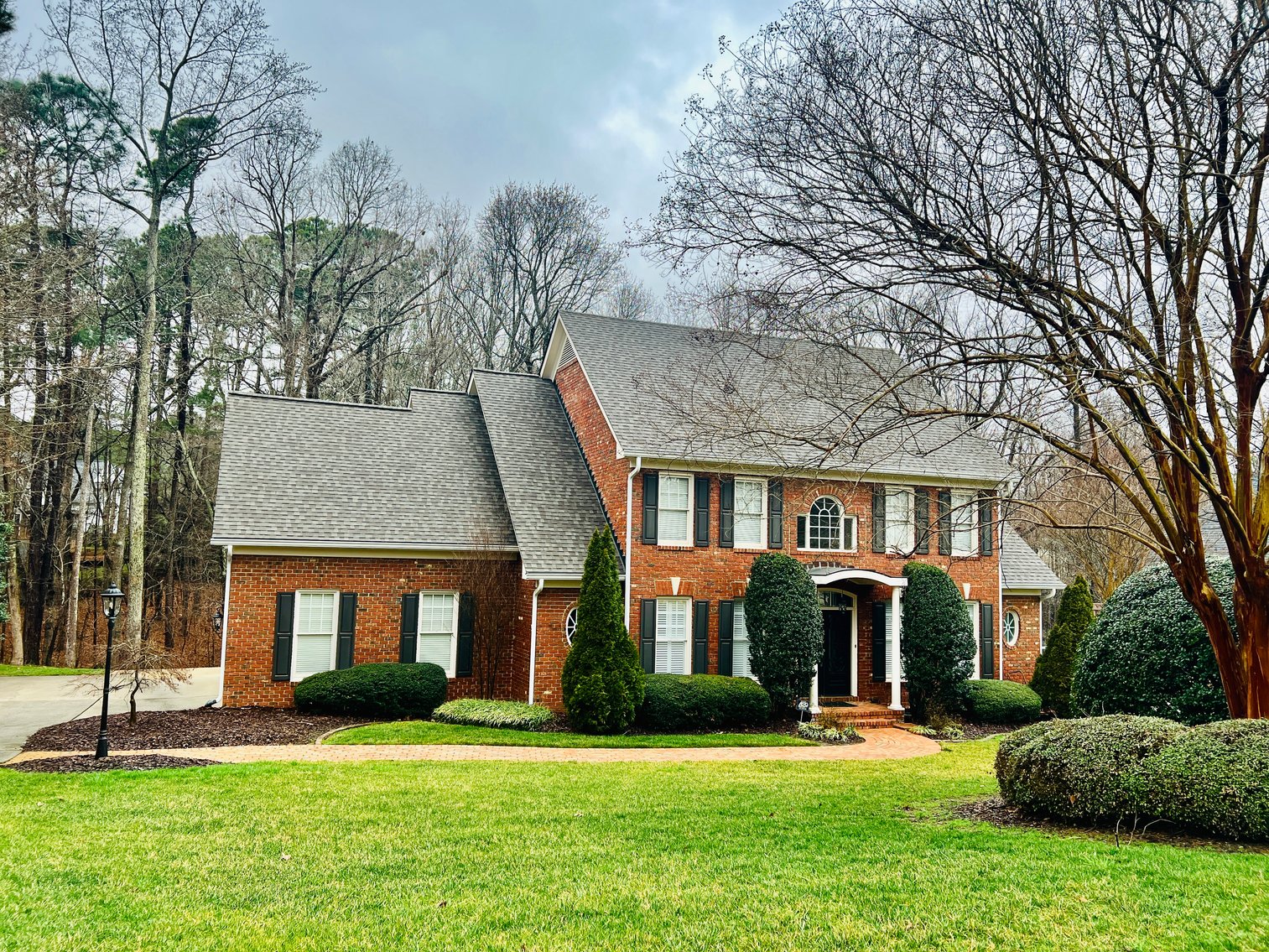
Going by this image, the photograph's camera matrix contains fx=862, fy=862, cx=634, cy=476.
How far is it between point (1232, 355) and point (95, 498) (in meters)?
33.8

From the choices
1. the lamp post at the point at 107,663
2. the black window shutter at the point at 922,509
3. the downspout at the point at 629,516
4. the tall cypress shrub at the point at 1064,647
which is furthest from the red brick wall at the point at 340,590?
the tall cypress shrub at the point at 1064,647

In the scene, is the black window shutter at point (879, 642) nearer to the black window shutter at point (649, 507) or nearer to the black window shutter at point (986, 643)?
the black window shutter at point (986, 643)

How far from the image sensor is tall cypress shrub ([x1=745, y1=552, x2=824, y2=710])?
660 inches

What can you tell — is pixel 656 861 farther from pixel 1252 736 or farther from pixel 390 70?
pixel 390 70

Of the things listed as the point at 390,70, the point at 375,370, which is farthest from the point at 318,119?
the point at 375,370

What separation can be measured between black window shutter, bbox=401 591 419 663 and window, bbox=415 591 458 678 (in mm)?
104

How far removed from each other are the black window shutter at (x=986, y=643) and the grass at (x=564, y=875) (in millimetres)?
11735

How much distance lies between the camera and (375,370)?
31.7 m

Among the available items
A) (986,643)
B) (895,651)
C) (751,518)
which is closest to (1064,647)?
(986,643)

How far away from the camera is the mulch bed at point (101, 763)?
419 inches

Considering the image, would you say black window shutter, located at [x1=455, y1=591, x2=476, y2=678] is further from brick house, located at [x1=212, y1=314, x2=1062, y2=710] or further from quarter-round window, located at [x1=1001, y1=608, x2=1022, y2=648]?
quarter-round window, located at [x1=1001, y1=608, x2=1022, y2=648]

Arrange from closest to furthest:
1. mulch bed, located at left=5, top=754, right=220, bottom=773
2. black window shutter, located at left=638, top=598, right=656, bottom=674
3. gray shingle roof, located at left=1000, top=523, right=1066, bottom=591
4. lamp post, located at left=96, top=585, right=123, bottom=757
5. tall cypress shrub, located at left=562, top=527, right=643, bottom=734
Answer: mulch bed, located at left=5, top=754, right=220, bottom=773
lamp post, located at left=96, top=585, right=123, bottom=757
tall cypress shrub, located at left=562, top=527, right=643, bottom=734
black window shutter, located at left=638, top=598, right=656, bottom=674
gray shingle roof, located at left=1000, top=523, right=1066, bottom=591

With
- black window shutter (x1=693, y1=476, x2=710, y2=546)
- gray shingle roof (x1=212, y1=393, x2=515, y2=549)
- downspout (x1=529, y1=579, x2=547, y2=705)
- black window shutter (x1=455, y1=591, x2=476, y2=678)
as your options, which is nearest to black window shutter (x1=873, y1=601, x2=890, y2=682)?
black window shutter (x1=693, y1=476, x2=710, y2=546)

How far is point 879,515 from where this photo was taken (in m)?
19.3
